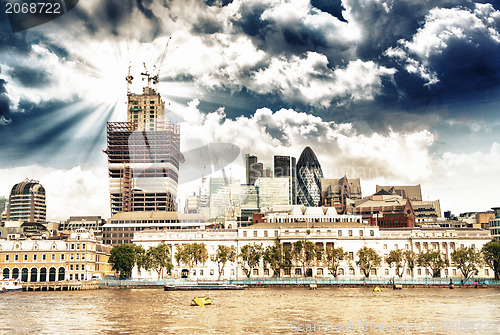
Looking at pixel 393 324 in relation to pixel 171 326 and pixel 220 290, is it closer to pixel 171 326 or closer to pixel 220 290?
pixel 171 326

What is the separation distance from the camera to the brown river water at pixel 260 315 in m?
88.6

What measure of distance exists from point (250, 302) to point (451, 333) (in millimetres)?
55350

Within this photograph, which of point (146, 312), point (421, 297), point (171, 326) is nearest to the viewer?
point (171, 326)

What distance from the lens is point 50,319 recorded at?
102m

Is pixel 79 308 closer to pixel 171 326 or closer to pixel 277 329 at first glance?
pixel 171 326

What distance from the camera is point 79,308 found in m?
122

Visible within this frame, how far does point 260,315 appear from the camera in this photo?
105875 mm

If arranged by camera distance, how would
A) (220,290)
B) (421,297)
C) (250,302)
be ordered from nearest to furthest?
(250,302) → (421,297) → (220,290)

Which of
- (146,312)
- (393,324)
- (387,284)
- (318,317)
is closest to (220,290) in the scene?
(387,284)

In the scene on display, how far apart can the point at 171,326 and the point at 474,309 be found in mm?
59483

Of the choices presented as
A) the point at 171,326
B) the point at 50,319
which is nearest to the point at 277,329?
the point at 171,326

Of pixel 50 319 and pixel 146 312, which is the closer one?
pixel 50 319

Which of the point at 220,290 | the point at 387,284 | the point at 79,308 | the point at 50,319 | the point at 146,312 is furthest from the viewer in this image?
the point at 387,284

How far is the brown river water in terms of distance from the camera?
291ft
